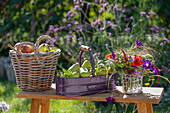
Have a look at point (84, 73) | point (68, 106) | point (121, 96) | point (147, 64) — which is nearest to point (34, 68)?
point (84, 73)

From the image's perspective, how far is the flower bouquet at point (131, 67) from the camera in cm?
210

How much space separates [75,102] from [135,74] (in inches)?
83.3

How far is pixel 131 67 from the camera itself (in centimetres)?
211

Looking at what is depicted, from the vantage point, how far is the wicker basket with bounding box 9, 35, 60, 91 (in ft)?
7.30

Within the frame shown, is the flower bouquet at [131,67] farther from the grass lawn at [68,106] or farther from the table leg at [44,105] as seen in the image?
the grass lawn at [68,106]

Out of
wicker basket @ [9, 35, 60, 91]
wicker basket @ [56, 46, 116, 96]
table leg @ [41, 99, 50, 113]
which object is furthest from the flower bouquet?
table leg @ [41, 99, 50, 113]

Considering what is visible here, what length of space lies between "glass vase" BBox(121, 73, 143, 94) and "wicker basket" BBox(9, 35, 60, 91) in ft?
2.03

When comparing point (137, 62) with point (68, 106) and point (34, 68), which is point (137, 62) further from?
point (68, 106)

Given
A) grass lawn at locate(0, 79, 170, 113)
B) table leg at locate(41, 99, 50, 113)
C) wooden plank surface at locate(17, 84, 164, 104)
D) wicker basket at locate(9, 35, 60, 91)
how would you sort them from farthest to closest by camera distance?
grass lawn at locate(0, 79, 170, 113) < table leg at locate(41, 99, 50, 113) < wicker basket at locate(9, 35, 60, 91) < wooden plank surface at locate(17, 84, 164, 104)

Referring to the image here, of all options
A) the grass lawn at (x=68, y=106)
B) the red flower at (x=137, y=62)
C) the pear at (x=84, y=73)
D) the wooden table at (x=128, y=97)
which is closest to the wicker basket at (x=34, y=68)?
the wooden table at (x=128, y=97)

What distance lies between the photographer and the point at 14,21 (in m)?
5.97

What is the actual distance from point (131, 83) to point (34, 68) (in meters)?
0.78

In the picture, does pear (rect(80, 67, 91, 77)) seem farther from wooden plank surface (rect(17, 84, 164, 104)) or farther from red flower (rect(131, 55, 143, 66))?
red flower (rect(131, 55, 143, 66))

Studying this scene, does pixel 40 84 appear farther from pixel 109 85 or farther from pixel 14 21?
pixel 14 21
